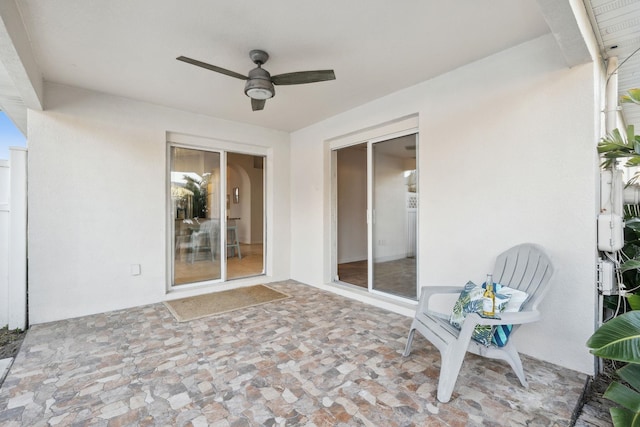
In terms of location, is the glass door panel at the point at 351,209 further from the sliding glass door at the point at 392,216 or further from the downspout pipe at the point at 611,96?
the downspout pipe at the point at 611,96

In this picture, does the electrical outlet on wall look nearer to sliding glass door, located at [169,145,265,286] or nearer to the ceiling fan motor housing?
sliding glass door, located at [169,145,265,286]

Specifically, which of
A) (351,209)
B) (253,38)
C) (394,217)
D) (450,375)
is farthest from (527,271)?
(351,209)

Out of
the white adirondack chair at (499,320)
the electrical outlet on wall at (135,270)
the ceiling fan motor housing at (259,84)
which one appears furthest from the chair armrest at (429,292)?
the electrical outlet on wall at (135,270)

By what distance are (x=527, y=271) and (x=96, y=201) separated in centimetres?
448

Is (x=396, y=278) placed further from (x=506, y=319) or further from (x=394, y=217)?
(x=506, y=319)

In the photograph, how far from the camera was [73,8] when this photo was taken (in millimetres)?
2070

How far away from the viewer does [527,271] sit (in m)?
2.24

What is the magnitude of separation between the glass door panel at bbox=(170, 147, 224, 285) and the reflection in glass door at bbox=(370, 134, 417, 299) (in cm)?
242

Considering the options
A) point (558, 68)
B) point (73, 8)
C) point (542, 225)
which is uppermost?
point (73, 8)

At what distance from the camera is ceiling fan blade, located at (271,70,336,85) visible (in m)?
2.39

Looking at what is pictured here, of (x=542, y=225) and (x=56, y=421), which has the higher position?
(x=542, y=225)

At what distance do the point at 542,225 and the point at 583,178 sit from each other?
44 cm

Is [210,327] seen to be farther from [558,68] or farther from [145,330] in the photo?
[558,68]

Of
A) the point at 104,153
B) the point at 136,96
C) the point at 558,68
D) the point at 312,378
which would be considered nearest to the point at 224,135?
the point at 136,96
